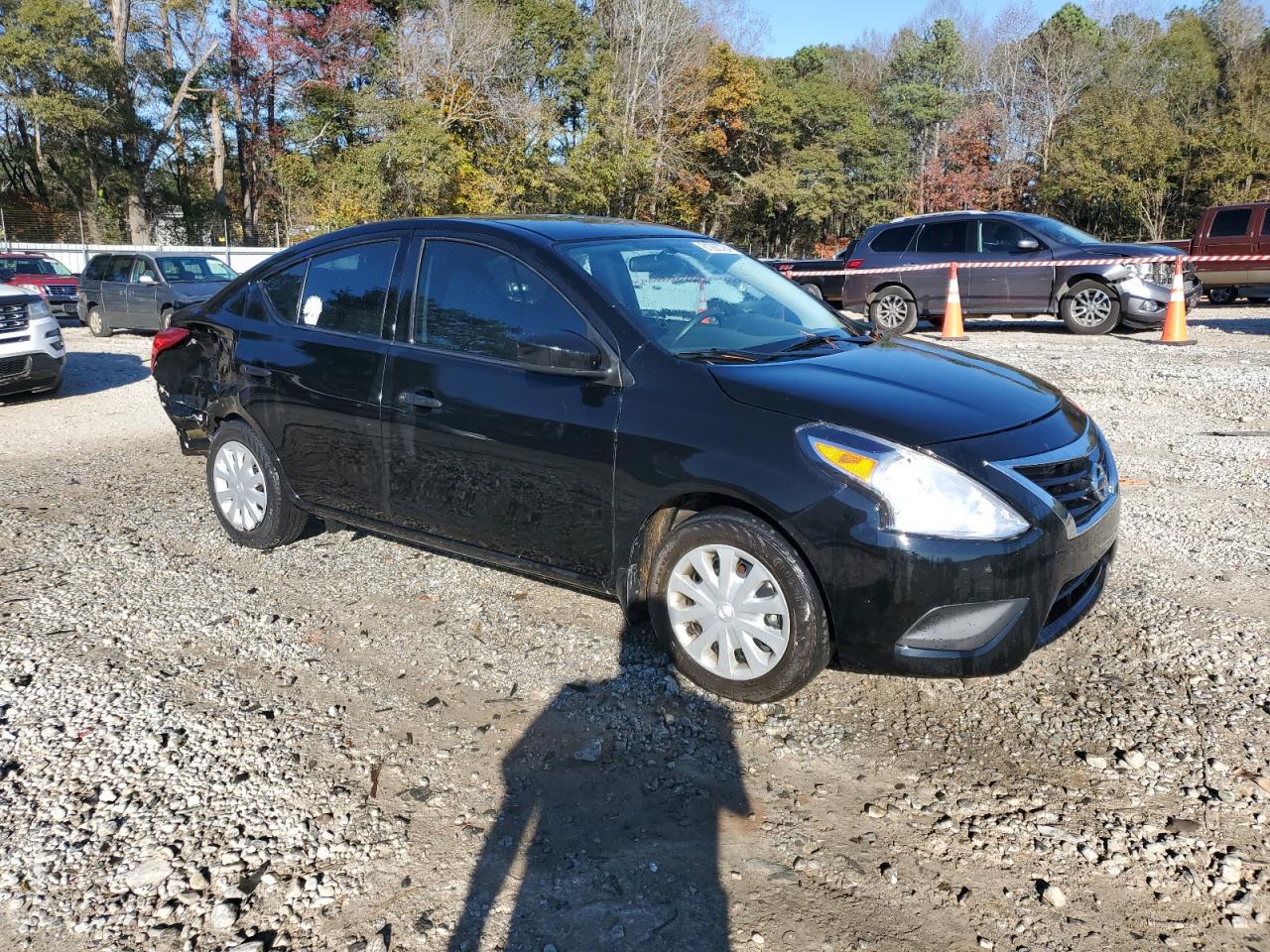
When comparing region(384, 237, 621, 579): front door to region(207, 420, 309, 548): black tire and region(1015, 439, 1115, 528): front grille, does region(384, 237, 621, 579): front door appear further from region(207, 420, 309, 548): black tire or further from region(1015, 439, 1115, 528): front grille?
region(1015, 439, 1115, 528): front grille

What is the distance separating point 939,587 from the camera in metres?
3.08

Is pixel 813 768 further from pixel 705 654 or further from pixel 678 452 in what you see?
pixel 678 452

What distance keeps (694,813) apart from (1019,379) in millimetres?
2255

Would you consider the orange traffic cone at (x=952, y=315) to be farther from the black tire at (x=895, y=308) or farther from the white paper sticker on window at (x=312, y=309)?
the white paper sticker on window at (x=312, y=309)

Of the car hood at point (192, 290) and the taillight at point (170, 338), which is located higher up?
the car hood at point (192, 290)

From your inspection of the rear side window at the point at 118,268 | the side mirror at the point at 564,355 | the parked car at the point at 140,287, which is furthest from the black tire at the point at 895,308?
the rear side window at the point at 118,268

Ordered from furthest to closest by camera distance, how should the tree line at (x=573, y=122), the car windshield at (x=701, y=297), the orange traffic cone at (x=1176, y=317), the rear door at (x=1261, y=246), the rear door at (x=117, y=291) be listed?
1. the tree line at (x=573, y=122)
2. the rear door at (x=1261, y=246)
3. the rear door at (x=117, y=291)
4. the orange traffic cone at (x=1176, y=317)
5. the car windshield at (x=701, y=297)

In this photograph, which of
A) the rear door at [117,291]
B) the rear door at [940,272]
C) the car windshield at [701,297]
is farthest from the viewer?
the rear door at [117,291]

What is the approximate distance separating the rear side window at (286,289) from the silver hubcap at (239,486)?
75 centimetres

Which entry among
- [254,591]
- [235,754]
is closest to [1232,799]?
[235,754]

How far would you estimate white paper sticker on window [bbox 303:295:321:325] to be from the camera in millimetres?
4719

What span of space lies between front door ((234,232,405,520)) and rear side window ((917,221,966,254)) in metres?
11.9

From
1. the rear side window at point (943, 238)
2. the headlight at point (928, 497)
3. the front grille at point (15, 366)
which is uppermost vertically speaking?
the rear side window at point (943, 238)

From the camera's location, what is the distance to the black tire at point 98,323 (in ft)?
57.5
